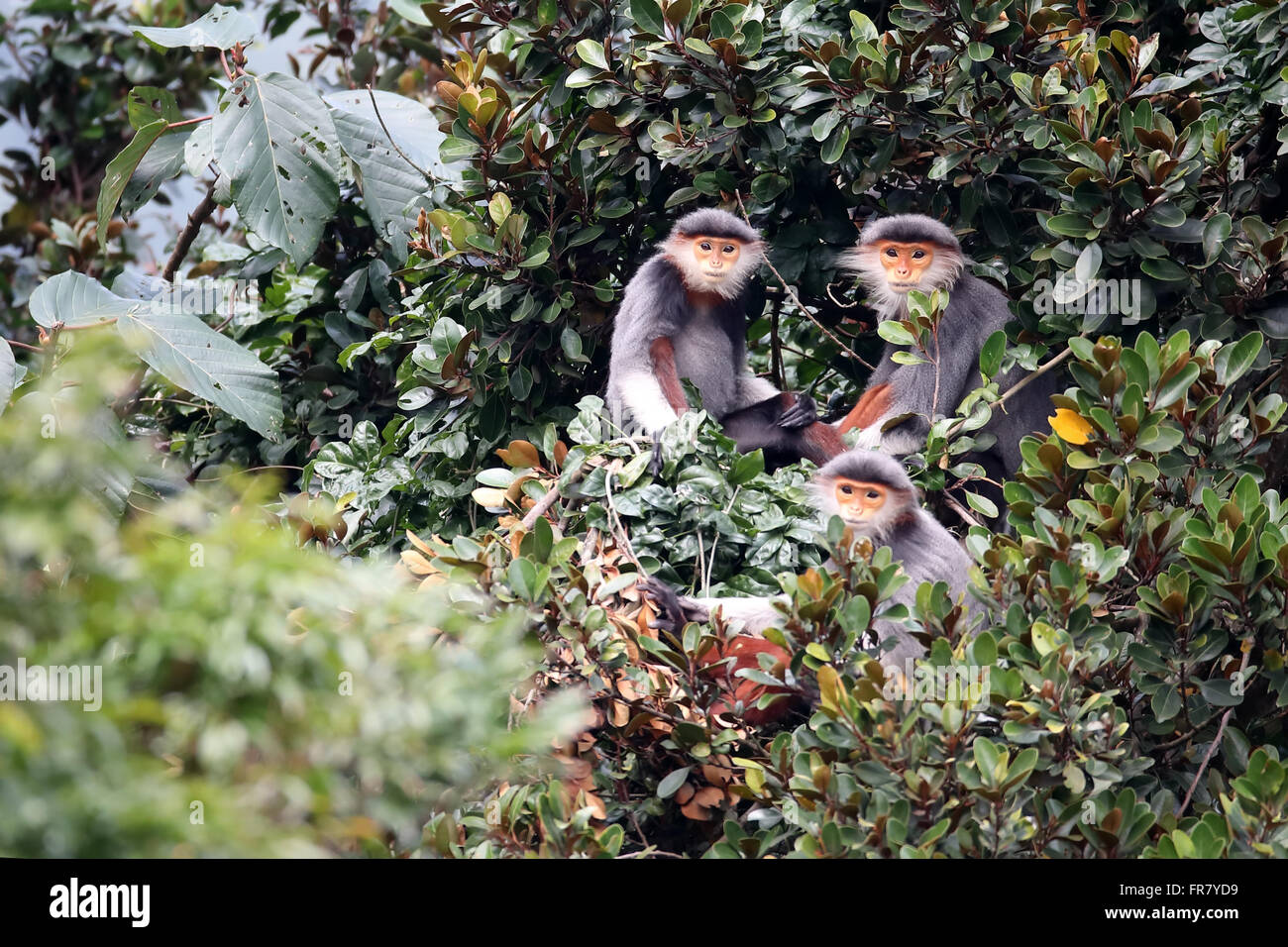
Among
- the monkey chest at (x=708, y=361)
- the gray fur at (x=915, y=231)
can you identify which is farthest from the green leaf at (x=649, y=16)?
the monkey chest at (x=708, y=361)

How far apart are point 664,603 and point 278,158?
2.19 m

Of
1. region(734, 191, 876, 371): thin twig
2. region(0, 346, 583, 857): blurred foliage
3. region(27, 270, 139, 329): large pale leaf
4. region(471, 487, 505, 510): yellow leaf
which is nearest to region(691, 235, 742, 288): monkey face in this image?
region(734, 191, 876, 371): thin twig

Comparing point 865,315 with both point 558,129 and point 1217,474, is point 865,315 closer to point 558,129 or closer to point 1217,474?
point 558,129

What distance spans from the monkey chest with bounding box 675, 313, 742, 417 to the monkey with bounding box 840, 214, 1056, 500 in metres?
0.55

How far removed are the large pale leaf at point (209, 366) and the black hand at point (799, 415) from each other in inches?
69.0

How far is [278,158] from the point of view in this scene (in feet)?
14.3

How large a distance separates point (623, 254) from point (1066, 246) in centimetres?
183

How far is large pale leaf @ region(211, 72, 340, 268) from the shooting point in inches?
170

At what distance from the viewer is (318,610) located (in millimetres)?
1624

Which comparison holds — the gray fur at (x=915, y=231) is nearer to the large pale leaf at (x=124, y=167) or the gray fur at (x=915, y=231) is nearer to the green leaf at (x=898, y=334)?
the green leaf at (x=898, y=334)

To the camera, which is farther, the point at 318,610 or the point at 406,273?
the point at 406,273

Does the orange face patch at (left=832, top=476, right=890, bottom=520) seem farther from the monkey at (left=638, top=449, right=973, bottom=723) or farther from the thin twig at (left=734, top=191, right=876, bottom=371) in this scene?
the thin twig at (left=734, top=191, right=876, bottom=371)
